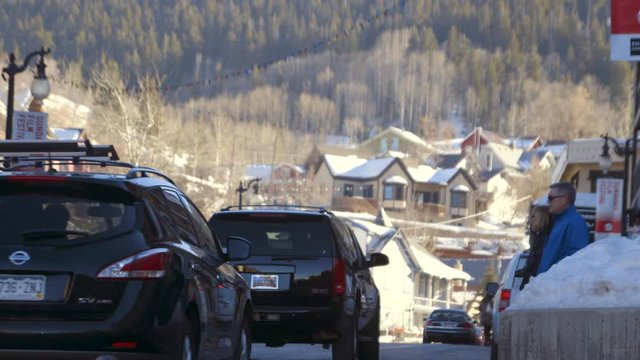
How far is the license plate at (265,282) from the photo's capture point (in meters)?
14.3

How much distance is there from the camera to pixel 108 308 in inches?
329

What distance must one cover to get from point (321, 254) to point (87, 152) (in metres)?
2.66

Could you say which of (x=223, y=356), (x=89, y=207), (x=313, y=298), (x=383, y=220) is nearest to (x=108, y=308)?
(x=89, y=207)

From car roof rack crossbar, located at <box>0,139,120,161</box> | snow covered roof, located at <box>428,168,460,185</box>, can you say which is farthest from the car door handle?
snow covered roof, located at <box>428,168,460,185</box>

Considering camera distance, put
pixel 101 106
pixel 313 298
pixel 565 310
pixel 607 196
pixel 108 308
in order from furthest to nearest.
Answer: pixel 101 106 < pixel 607 196 < pixel 313 298 < pixel 565 310 < pixel 108 308

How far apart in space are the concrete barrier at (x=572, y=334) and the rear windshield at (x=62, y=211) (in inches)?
107

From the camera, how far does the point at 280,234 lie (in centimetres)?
1454

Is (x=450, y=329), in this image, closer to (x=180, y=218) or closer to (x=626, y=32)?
(x=626, y=32)

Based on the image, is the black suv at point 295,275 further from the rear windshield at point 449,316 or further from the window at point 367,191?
the window at point 367,191

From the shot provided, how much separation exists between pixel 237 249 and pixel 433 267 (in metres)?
78.7

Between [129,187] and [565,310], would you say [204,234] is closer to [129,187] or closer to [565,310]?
[129,187]

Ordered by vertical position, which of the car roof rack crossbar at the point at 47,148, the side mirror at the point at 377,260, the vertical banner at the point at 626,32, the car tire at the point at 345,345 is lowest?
the car tire at the point at 345,345

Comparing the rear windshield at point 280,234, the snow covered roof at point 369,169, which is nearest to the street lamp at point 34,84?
the rear windshield at point 280,234

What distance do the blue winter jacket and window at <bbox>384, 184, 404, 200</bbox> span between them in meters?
130
